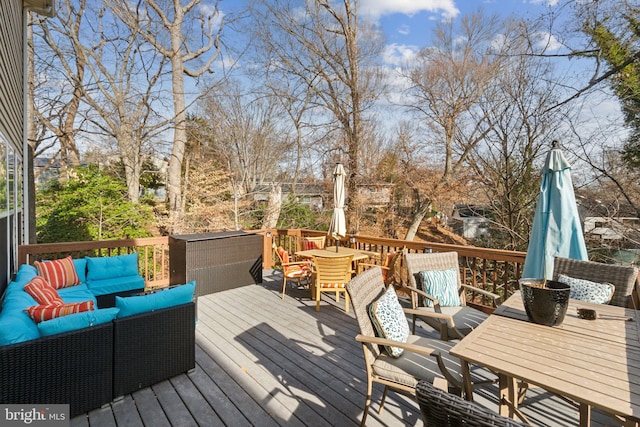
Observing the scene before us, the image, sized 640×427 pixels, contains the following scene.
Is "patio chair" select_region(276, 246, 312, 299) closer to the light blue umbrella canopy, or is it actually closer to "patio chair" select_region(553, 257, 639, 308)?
the light blue umbrella canopy

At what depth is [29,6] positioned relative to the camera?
5.54 meters

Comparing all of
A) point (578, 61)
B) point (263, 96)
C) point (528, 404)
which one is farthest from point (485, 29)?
point (528, 404)

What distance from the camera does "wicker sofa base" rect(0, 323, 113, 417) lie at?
205 cm

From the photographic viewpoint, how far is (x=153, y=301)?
9.14 feet

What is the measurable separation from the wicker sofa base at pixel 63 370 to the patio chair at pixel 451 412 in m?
2.36

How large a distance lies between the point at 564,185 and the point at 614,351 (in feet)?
6.94

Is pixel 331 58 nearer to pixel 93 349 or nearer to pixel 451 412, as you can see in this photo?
pixel 93 349

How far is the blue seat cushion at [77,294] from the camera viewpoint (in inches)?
147

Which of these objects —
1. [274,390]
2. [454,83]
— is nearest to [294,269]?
[274,390]

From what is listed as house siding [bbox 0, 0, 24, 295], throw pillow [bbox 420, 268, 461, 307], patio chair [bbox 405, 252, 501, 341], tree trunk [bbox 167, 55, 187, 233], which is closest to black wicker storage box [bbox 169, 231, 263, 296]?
house siding [bbox 0, 0, 24, 295]

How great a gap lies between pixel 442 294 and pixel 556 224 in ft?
4.50

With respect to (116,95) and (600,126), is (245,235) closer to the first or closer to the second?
(116,95)

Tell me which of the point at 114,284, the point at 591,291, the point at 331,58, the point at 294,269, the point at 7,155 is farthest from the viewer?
the point at 331,58

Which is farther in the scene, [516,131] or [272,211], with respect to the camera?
[272,211]
